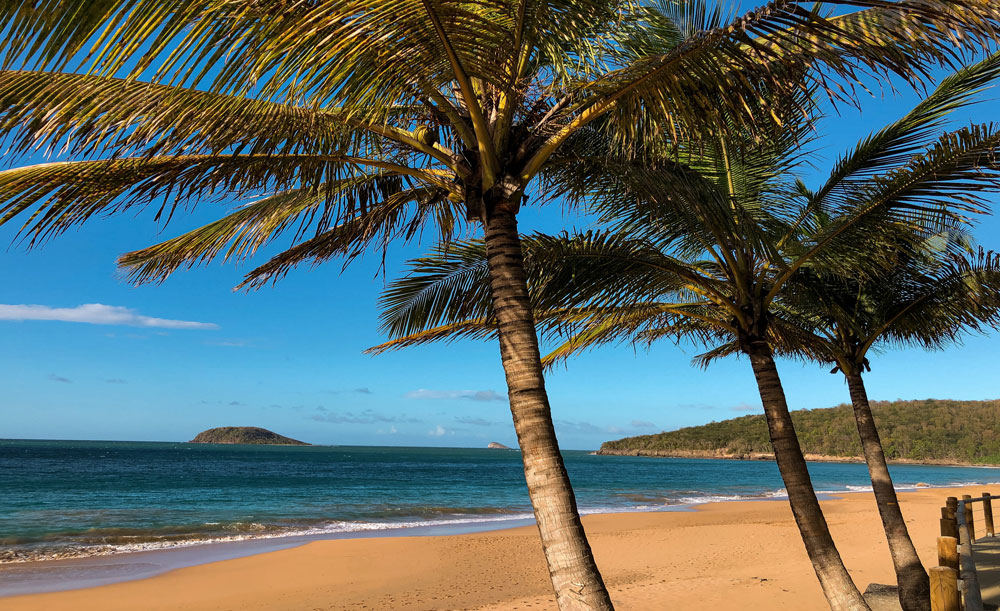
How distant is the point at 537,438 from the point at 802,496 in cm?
349

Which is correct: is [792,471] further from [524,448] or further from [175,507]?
[175,507]

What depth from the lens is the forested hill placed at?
81125 mm

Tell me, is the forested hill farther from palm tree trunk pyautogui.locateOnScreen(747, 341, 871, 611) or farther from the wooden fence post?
the wooden fence post

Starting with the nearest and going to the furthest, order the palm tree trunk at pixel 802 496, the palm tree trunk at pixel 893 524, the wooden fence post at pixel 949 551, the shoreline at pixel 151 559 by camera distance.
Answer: the wooden fence post at pixel 949 551
the palm tree trunk at pixel 802 496
the palm tree trunk at pixel 893 524
the shoreline at pixel 151 559

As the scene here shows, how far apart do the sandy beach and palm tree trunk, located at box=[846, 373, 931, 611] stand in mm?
1331

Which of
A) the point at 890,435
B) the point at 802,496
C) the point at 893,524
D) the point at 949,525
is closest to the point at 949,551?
the point at 802,496

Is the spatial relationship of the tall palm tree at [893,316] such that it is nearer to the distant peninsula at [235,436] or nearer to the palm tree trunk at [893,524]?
the palm tree trunk at [893,524]

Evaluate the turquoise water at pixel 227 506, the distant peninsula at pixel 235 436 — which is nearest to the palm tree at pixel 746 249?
the turquoise water at pixel 227 506

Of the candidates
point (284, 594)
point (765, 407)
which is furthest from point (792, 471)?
point (284, 594)

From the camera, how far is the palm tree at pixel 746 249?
510 cm

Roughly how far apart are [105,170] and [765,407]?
18.4 feet

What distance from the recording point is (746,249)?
578 cm

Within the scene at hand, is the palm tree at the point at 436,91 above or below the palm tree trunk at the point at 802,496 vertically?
above

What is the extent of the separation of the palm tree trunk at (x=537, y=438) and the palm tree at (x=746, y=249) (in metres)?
1.47
